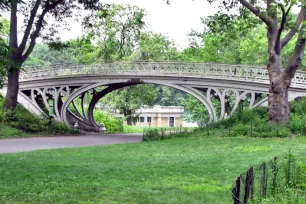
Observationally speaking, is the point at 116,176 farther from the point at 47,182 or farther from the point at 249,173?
the point at 249,173

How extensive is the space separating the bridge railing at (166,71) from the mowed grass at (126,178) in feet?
42.0

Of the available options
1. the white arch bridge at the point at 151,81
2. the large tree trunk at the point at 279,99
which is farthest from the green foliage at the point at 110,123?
the large tree trunk at the point at 279,99

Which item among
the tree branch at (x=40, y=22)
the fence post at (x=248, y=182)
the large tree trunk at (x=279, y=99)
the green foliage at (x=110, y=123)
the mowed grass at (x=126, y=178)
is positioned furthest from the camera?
the green foliage at (x=110, y=123)

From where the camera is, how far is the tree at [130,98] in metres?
41.2

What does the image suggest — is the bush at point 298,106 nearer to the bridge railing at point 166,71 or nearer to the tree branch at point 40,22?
the bridge railing at point 166,71

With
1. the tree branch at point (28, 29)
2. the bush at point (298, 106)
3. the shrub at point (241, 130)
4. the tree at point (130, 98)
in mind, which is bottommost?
the shrub at point (241, 130)

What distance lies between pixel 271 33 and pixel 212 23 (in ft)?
12.7

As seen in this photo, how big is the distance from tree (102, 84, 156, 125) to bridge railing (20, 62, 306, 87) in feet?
34.0

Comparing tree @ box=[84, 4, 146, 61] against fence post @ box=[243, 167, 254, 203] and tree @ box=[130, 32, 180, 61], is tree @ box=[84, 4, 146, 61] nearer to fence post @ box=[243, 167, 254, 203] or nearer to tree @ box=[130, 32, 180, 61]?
tree @ box=[130, 32, 180, 61]

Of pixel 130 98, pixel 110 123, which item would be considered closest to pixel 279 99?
pixel 110 123

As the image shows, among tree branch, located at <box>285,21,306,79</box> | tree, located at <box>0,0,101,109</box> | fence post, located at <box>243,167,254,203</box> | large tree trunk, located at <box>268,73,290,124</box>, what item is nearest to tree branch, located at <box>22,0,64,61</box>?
tree, located at <box>0,0,101,109</box>

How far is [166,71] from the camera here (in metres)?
28.9

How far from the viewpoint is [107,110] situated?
5044cm

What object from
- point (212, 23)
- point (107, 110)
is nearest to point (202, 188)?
point (212, 23)
